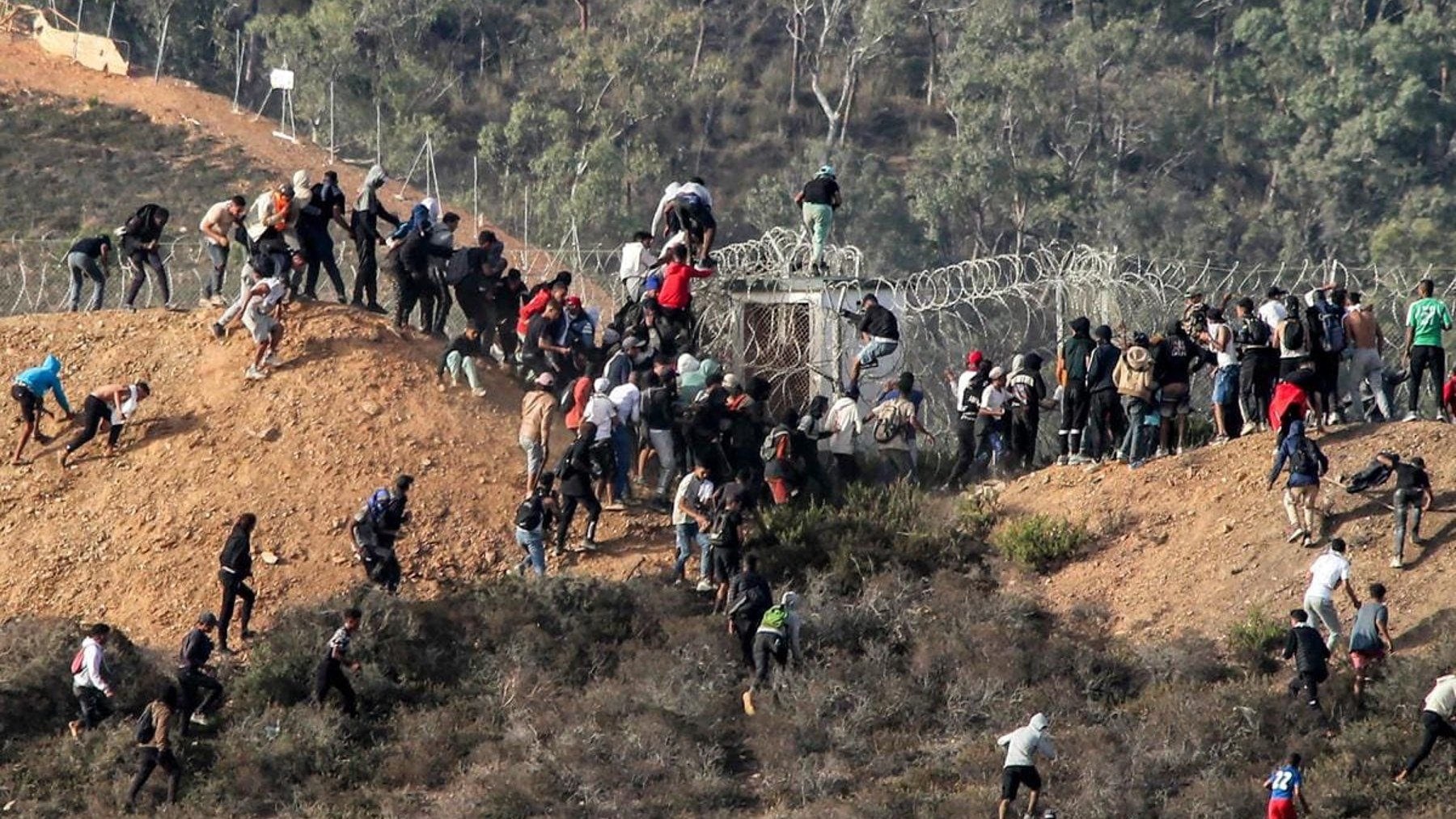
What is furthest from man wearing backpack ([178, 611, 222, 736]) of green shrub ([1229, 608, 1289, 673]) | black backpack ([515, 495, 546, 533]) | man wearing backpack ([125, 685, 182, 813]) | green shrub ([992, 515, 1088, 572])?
green shrub ([1229, 608, 1289, 673])

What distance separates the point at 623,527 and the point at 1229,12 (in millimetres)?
45141

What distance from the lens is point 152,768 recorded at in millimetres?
21859

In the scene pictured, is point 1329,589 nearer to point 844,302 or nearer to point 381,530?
point 844,302

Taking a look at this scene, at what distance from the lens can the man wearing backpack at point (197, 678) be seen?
22375 millimetres

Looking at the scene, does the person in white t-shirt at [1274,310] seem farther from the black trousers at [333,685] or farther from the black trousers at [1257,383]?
the black trousers at [333,685]

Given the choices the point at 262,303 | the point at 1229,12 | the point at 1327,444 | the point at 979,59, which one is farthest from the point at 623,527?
the point at 1229,12

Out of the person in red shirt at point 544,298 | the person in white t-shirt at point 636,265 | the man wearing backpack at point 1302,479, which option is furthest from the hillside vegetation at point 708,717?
the person in white t-shirt at point 636,265

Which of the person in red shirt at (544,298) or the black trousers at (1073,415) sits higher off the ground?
the person in red shirt at (544,298)

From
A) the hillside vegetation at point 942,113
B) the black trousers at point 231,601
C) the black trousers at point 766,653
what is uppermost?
the hillside vegetation at point 942,113

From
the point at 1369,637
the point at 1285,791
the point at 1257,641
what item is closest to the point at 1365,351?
the point at 1257,641

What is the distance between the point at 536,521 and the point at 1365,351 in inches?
306

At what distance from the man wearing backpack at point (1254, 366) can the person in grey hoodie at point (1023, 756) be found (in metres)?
5.53

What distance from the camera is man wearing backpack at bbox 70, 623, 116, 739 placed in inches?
885

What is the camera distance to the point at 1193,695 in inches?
894
